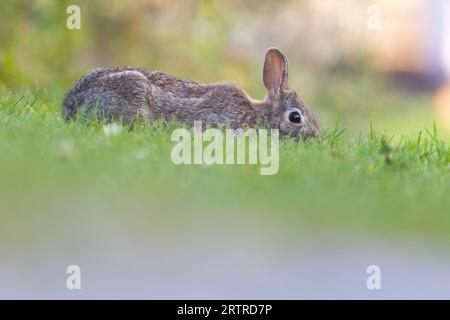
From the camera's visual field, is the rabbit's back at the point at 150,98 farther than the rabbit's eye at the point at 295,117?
No

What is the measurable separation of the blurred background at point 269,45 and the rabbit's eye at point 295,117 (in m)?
3.54

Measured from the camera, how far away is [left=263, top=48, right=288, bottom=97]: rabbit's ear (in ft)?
29.2

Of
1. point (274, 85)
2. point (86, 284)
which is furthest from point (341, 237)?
point (274, 85)

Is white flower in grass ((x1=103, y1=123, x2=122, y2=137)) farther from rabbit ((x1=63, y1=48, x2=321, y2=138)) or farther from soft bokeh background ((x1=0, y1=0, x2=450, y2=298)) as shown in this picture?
rabbit ((x1=63, y1=48, x2=321, y2=138))

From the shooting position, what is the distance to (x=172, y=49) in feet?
58.0

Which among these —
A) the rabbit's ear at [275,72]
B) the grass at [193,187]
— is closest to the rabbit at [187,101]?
the rabbit's ear at [275,72]

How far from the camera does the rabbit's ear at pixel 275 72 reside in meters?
8.91

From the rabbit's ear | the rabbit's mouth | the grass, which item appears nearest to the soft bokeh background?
the grass

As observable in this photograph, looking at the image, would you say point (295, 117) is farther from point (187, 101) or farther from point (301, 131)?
Answer: point (187, 101)

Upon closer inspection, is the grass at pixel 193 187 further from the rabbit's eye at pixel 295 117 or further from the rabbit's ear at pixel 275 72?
the rabbit's ear at pixel 275 72

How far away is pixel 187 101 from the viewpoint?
8797mm

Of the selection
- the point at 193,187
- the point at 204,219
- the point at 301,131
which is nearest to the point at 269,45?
the point at 301,131

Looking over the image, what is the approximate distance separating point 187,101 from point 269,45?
42.0 ft
